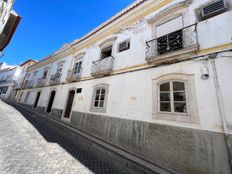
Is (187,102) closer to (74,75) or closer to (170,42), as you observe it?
(170,42)

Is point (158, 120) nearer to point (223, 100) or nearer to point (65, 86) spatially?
point (223, 100)

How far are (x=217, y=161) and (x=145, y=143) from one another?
2157 millimetres

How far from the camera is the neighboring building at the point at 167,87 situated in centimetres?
344

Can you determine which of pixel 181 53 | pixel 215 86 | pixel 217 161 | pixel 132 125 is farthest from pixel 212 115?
pixel 132 125

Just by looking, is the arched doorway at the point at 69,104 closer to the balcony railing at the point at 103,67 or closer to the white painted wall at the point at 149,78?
the white painted wall at the point at 149,78

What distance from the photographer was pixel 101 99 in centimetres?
714

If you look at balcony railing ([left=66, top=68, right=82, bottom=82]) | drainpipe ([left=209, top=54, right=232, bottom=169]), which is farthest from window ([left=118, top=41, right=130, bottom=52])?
drainpipe ([left=209, top=54, right=232, bottom=169])

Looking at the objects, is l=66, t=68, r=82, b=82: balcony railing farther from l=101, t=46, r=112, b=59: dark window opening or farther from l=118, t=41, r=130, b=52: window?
l=118, t=41, r=130, b=52: window

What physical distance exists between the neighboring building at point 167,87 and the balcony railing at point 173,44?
0.03m

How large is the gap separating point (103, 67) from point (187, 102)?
5.10m

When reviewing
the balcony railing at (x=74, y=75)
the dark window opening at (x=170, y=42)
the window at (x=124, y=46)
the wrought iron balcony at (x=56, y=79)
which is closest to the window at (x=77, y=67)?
the balcony railing at (x=74, y=75)

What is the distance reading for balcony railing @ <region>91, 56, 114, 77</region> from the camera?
6998mm

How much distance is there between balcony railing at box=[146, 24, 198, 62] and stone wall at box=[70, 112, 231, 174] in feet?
9.42

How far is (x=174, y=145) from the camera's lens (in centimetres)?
384
